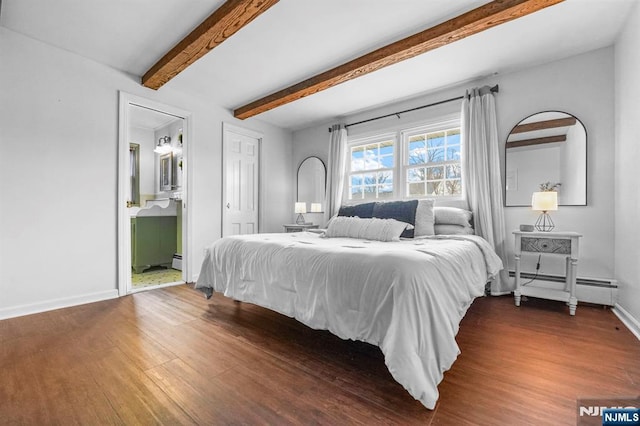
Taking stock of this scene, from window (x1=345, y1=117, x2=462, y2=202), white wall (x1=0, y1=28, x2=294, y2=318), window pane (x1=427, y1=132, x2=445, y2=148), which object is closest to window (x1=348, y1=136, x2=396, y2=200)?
window (x1=345, y1=117, x2=462, y2=202)

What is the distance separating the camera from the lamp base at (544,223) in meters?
3.01

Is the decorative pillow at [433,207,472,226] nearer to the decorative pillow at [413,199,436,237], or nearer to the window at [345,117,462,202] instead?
the decorative pillow at [413,199,436,237]

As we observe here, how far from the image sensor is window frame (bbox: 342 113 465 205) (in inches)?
143

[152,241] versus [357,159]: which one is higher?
[357,159]

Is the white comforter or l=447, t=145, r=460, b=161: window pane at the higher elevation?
l=447, t=145, r=460, b=161: window pane

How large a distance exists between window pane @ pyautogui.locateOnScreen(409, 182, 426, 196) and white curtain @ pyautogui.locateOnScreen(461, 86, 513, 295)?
62cm

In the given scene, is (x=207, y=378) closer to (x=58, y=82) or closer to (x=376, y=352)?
(x=376, y=352)

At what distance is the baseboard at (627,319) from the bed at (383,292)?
41.8 inches

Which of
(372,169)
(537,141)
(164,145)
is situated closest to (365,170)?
(372,169)

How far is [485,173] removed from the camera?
10.6ft

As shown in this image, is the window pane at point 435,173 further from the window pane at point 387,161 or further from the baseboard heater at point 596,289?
the baseboard heater at point 596,289

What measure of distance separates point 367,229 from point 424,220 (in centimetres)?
68

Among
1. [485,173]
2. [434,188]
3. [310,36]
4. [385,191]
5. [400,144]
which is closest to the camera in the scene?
[310,36]

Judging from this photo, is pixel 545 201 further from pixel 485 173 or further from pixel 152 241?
pixel 152 241
